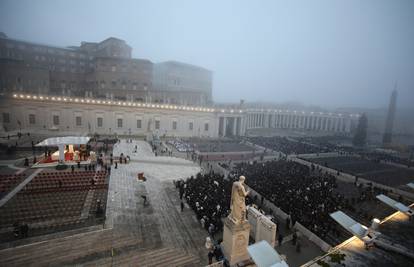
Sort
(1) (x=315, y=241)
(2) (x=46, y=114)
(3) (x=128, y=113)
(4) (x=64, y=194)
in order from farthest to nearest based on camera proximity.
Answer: (3) (x=128, y=113) < (2) (x=46, y=114) < (4) (x=64, y=194) < (1) (x=315, y=241)

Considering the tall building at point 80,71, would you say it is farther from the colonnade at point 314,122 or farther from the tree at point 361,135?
the tree at point 361,135

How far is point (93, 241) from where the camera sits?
12414mm

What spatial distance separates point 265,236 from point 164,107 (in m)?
46.9

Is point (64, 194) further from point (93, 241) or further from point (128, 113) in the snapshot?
point (128, 113)

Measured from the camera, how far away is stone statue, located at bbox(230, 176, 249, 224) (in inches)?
392

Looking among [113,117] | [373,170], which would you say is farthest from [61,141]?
[373,170]

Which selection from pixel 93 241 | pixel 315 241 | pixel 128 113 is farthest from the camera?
pixel 128 113

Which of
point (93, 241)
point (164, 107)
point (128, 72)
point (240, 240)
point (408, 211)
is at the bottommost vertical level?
point (93, 241)

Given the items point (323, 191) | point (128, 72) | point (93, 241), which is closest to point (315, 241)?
point (323, 191)

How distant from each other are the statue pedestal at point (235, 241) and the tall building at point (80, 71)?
5018 cm

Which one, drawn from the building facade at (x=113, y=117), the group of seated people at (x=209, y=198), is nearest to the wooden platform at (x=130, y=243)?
the group of seated people at (x=209, y=198)

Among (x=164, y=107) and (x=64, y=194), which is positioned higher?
(x=164, y=107)

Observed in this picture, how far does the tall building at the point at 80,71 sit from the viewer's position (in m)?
49.9

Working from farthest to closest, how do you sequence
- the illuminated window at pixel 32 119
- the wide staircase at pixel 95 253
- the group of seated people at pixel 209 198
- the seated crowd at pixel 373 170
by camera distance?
the illuminated window at pixel 32 119 → the seated crowd at pixel 373 170 → the group of seated people at pixel 209 198 → the wide staircase at pixel 95 253
